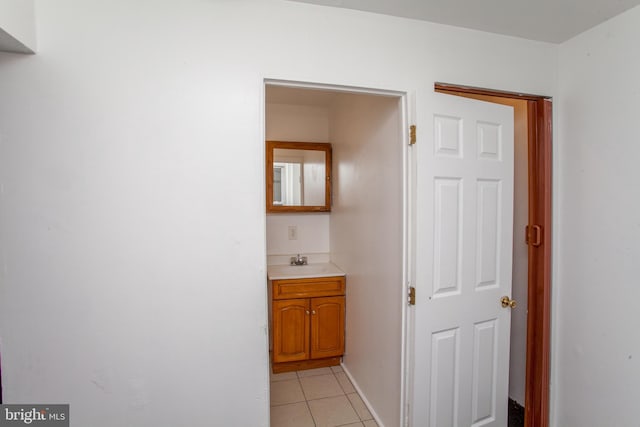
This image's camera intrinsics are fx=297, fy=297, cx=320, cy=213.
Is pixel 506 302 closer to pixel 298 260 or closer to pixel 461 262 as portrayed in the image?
pixel 461 262

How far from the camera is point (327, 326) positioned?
8.48ft

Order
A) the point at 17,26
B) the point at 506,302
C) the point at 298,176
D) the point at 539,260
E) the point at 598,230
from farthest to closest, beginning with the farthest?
the point at 298,176 → the point at 539,260 → the point at 506,302 → the point at 598,230 → the point at 17,26

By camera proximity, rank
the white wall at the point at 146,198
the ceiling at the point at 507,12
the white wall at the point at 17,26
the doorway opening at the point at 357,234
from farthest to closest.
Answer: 1. the doorway opening at the point at 357,234
2. the ceiling at the point at 507,12
3. the white wall at the point at 146,198
4. the white wall at the point at 17,26

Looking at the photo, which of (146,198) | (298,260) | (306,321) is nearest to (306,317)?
(306,321)

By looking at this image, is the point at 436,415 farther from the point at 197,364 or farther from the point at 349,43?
the point at 349,43

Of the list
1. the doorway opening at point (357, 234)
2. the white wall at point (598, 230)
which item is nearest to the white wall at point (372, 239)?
the doorway opening at point (357, 234)

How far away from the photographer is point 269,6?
Answer: 133 cm

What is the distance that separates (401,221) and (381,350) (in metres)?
0.86

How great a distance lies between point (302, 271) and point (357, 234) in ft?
2.24

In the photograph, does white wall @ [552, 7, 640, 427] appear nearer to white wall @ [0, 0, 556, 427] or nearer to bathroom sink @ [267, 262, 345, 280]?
white wall @ [0, 0, 556, 427]

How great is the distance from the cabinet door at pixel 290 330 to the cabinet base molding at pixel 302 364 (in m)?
0.09

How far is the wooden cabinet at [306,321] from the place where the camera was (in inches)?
98.0

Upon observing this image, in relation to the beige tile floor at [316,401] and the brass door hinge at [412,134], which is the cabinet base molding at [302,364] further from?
the brass door hinge at [412,134]

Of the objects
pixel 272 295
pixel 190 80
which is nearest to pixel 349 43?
pixel 190 80
